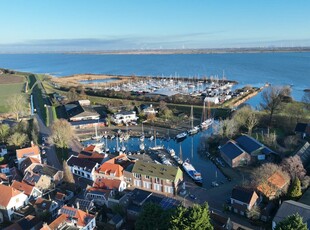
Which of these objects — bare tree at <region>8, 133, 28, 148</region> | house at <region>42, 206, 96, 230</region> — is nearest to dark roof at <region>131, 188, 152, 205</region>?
house at <region>42, 206, 96, 230</region>

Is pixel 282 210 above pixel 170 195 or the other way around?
above

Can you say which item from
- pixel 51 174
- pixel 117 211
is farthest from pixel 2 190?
pixel 117 211

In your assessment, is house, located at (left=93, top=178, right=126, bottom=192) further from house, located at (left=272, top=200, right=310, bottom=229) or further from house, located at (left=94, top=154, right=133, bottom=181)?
house, located at (left=272, top=200, right=310, bottom=229)

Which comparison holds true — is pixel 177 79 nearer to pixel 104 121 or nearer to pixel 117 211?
pixel 104 121

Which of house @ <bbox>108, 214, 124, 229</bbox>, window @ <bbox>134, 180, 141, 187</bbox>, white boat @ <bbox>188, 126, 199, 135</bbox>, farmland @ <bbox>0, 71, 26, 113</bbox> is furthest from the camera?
farmland @ <bbox>0, 71, 26, 113</bbox>

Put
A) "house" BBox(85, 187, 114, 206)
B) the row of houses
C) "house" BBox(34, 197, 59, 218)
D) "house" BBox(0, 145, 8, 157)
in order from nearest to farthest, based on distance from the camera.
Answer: "house" BBox(34, 197, 59, 218) → "house" BBox(85, 187, 114, 206) → the row of houses → "house" BBox(0, 145, 8, 157)

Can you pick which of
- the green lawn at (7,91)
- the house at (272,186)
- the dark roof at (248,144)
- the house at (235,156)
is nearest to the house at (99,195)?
the house at (272,186)

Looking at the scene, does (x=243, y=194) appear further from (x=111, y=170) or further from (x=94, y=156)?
(x=94, y=156)
